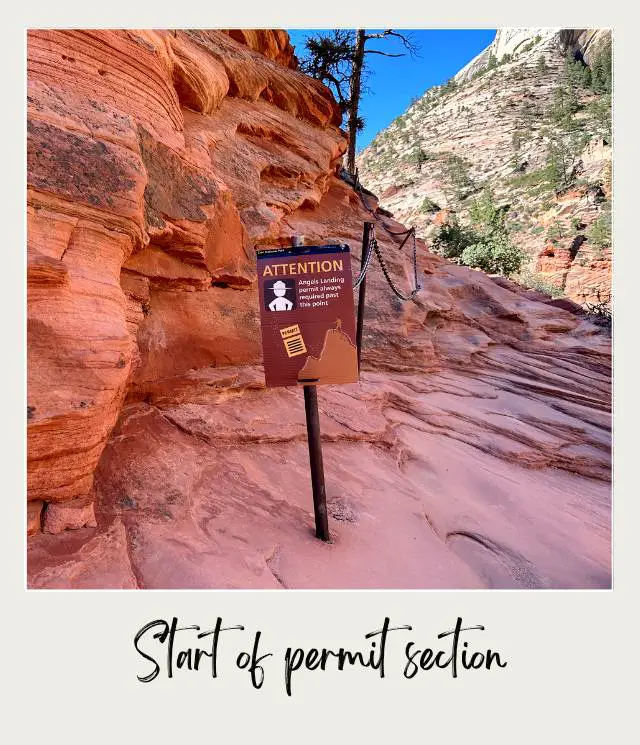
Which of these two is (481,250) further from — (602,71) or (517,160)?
(602,71)

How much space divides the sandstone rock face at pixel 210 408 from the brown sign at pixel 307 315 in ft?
3.66

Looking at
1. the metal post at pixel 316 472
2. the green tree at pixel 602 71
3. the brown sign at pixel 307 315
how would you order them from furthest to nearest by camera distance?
the green tree at pixel 602 71 → the metal post at pixel 316 472 → the brown sign at pixel 307 315

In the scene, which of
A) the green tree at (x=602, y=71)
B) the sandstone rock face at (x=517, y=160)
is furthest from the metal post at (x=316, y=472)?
the green tree at (x=602, y=71)

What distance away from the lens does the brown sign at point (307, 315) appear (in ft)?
10.2

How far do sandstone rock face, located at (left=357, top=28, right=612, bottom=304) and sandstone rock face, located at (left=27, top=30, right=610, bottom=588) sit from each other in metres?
21.0

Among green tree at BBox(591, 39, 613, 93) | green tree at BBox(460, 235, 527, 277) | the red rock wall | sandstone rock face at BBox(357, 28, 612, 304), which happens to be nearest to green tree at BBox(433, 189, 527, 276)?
green tree at BBox(460, 235, 527, 277)

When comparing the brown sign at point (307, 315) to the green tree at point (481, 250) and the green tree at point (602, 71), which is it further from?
the green tree at point (602, 71)

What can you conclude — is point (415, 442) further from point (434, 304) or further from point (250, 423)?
point (434, 304)

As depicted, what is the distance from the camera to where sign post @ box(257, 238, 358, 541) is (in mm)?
3109

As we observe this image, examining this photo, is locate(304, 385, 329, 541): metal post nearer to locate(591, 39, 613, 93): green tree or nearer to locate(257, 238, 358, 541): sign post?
locate(257, 238, 358, 541): sign post

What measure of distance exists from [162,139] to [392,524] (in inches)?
165

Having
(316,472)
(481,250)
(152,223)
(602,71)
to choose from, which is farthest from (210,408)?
(602,71)

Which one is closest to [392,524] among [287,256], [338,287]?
[338,287]

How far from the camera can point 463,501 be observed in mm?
4480
